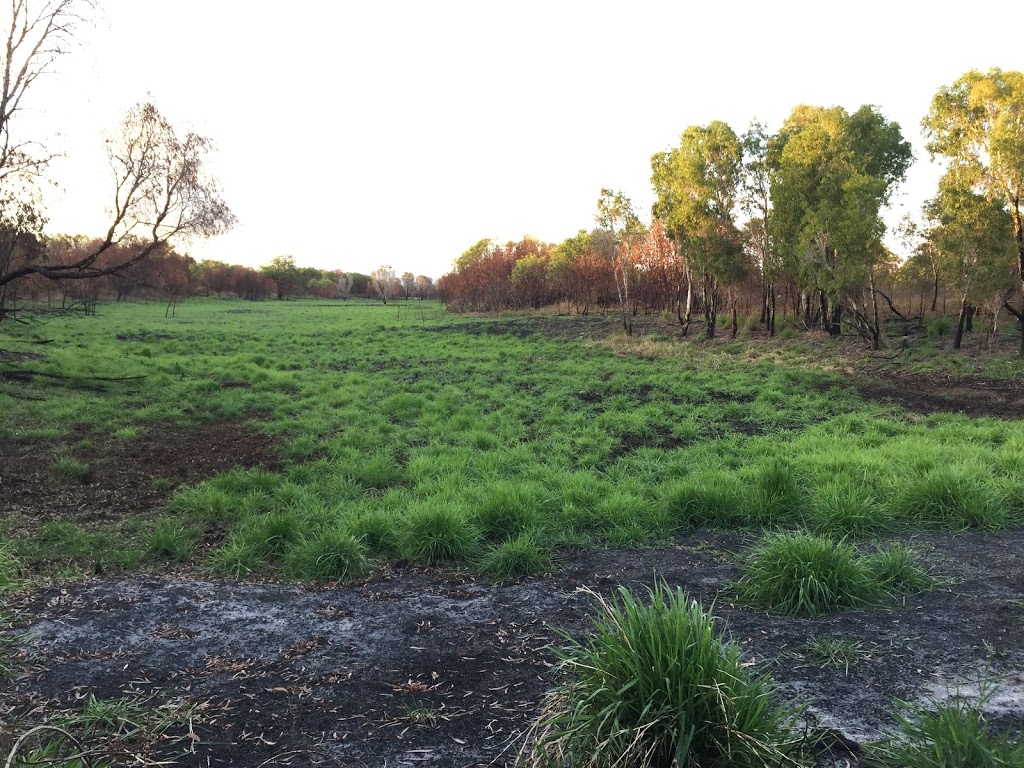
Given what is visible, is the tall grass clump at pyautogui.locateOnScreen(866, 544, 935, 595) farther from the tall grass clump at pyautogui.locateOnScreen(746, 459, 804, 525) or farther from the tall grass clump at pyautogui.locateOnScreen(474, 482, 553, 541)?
the tall grass clump at pyautogui.locateOnScreen(474, 482, 553, 541)

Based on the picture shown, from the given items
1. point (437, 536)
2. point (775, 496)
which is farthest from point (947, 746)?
point (775, 496)

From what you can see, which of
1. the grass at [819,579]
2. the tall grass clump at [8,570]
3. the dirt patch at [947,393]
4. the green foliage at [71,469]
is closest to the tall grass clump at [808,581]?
the grass at [819,579]

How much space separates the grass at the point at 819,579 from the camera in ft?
12.9

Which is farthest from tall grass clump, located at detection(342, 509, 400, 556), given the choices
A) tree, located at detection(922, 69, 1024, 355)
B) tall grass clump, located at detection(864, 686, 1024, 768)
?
tree, located at detection(922, 69, 1024, 355)

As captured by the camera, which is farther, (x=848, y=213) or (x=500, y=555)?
(x=848, y=213)

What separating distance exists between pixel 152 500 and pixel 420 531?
12.5 ft

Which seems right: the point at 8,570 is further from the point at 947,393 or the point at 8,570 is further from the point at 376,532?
the point at 947,393

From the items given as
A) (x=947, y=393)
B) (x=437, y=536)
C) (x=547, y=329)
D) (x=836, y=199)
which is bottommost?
(x=437, y=536)

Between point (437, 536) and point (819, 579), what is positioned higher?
point (819, 579)

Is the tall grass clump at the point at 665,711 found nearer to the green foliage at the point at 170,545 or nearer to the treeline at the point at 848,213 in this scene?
the green foliage at the point at 170,545

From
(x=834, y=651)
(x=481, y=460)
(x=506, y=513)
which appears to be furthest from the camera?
(x=481, y=460)

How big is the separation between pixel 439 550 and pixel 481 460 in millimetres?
3211

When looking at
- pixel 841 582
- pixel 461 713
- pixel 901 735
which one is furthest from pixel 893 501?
pixel 461 713

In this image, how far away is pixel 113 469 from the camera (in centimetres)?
814
